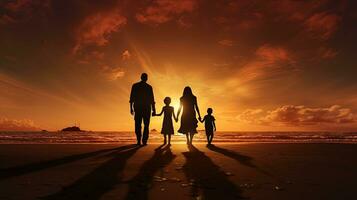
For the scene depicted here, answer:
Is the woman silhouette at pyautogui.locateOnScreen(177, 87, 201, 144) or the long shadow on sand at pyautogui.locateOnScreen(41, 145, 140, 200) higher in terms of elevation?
the woman silhouette at pyautogui.locateOnScreen(177, 87, 201, 144)

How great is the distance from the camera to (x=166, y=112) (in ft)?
52.5

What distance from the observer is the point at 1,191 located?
13.2 feet

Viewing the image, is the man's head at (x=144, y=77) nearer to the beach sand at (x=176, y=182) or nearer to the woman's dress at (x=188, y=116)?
the woman's dress at (x=188, y=116)

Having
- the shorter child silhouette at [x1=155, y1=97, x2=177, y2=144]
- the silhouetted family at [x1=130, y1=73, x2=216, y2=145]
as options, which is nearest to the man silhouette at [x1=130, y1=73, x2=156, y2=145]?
the silhouetted family at [x1=130, y1=73, x2=216, y2=145]

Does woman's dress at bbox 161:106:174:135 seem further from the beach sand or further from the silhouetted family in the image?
the beach sand

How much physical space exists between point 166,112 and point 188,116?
1.04 metres

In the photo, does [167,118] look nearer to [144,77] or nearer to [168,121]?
[168,121]

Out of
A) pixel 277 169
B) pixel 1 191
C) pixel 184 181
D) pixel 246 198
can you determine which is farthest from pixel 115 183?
pixel 277 169

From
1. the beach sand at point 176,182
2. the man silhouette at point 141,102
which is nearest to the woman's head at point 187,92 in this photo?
the man silhouette at point 141,102

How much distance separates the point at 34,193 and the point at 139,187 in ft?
3.98

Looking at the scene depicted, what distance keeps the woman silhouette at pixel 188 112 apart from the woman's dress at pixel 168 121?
43cm

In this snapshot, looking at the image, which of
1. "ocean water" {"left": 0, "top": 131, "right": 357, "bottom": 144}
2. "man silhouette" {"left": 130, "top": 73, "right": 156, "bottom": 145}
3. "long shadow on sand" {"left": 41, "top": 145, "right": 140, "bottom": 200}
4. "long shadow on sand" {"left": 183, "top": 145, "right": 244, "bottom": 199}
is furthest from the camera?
"ocean water" {"left": 0, "top": 131, "right": 357, "bottom": 144}

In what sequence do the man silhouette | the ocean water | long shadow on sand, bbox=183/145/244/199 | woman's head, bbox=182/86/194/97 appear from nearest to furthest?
long shadow on sand, bbox=183/145/244/199 → the man silhouette → woman's head, bbox=182/86/194/97 → the ocean water

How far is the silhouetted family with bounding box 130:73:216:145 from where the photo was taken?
1317 centimetres
